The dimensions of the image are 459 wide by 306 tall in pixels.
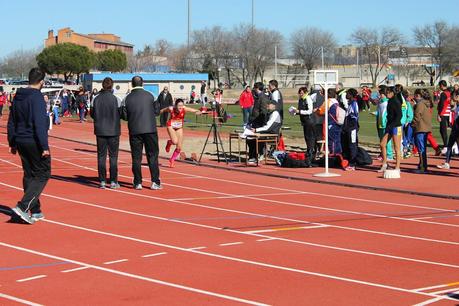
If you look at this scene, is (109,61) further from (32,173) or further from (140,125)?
(32,173)

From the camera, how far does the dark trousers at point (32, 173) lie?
1088cm

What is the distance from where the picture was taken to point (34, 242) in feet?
32.0

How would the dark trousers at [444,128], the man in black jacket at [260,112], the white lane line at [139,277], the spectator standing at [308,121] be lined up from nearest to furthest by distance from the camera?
1. the white lane line at [139,277]
2. the spectator standing at [308,121]
3. the man in black jacket at [260,112]
4. the dark trousers at [444,128]

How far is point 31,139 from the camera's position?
1098cm

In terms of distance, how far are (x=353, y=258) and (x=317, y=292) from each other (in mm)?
1641

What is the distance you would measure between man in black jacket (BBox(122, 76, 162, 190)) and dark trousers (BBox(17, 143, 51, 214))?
3.71 m

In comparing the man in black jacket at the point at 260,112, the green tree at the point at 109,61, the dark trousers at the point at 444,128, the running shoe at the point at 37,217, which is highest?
the green tree at the point at 109,61

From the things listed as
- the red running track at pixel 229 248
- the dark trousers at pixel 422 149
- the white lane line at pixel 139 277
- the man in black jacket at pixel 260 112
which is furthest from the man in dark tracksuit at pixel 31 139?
the man in black jacket at pixel 260 112

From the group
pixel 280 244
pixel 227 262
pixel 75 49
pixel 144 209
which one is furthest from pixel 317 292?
pixel 75 49

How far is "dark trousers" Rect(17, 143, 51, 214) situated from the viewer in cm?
1088

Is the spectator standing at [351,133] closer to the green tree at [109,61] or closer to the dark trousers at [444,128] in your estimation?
the dark trousers at [444,128]

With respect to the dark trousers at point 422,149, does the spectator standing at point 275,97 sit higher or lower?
higher

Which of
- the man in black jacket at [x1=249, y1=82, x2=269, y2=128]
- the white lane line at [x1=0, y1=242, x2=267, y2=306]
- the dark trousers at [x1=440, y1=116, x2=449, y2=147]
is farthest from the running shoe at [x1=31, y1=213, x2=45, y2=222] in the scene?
the dark trousers at [x1=440, y1=116, x2=449, y2=147]

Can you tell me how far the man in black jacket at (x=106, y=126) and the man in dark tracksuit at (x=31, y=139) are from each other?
356cm
